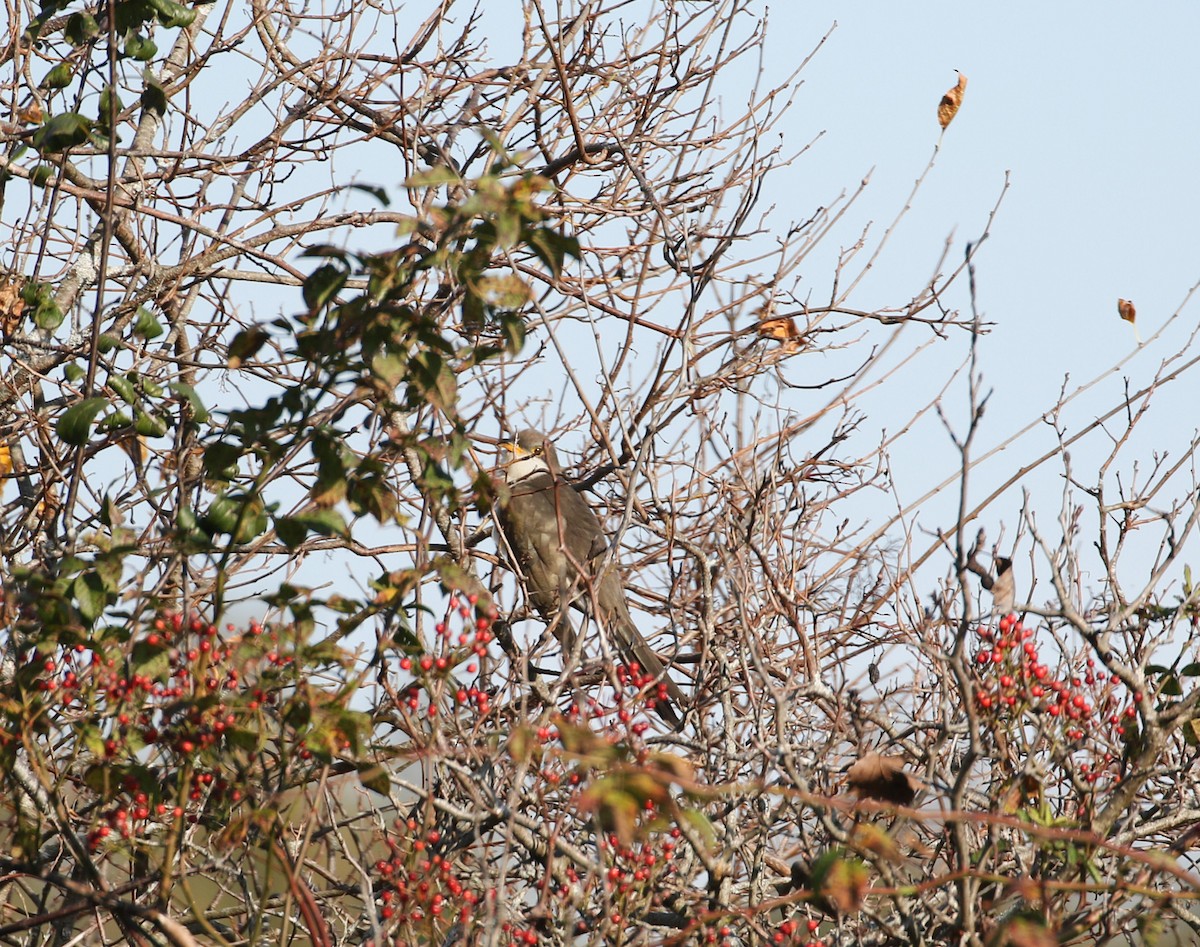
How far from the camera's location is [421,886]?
8.77 ft

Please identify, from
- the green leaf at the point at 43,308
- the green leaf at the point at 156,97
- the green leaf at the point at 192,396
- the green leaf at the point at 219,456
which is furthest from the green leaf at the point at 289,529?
the green leaf at the point at 43,308

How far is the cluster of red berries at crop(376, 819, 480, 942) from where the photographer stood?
8.80 feet

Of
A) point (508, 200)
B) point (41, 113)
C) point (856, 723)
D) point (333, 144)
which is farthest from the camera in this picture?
point (333, 144)

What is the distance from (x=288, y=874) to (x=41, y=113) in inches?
121

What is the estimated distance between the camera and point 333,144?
5.47 metres

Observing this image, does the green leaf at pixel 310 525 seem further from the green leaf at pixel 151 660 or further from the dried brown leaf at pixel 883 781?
the dried brown leaf at pixel 883 781

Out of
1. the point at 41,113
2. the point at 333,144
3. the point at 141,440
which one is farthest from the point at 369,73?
the point at 141,440

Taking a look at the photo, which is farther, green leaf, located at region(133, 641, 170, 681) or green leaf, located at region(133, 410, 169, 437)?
green leaf, located at region(133, 410, 169, 437)

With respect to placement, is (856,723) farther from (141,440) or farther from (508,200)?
(141,440)

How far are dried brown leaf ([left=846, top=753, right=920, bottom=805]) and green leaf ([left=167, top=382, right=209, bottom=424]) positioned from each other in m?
1.69

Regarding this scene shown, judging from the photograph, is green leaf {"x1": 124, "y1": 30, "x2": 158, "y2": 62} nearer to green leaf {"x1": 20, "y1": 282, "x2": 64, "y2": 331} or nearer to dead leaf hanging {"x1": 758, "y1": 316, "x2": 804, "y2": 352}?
green leaf {"x1": 20, "y1": 282, "x2": 64, "y2": 331}

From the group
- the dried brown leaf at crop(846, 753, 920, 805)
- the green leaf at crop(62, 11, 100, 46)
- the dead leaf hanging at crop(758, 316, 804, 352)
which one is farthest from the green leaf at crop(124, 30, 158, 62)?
the dried brown leaf at crop(846, 753, 920, 805)

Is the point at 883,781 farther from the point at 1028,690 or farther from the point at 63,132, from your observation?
the point at 63,132

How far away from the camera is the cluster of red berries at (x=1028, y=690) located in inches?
110
